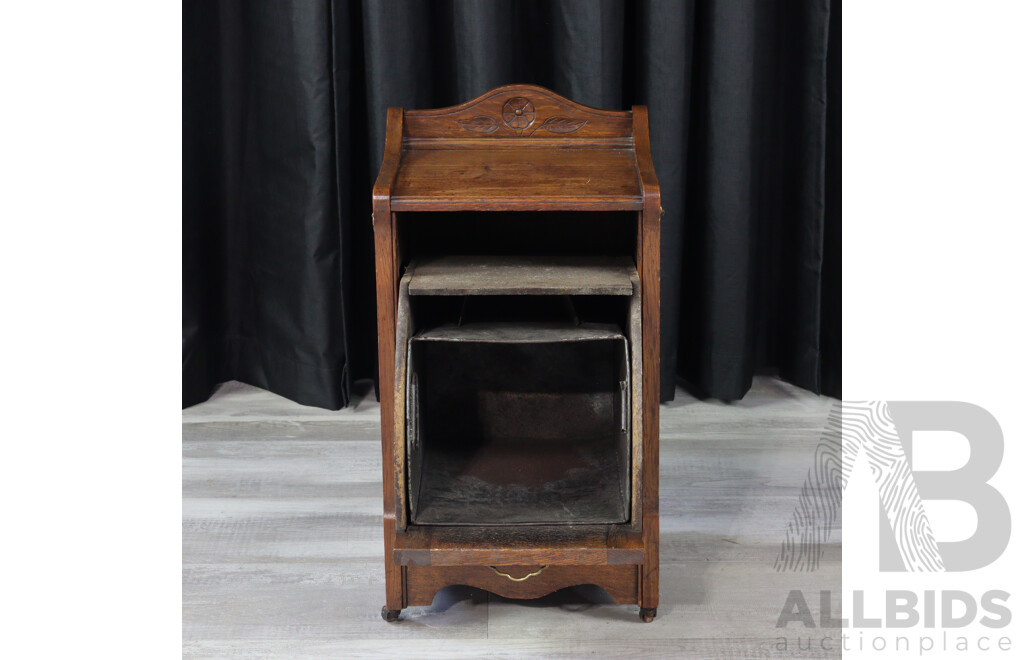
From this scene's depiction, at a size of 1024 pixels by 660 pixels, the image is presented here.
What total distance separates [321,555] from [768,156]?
56.9 inches

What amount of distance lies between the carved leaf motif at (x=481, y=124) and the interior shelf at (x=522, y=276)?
0.22 meters

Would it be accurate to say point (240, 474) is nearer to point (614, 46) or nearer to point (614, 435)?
point (614, 435)

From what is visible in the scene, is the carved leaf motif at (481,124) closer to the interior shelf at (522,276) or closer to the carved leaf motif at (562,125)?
the carved leaf motif at (562,125)

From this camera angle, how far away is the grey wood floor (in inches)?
68.0

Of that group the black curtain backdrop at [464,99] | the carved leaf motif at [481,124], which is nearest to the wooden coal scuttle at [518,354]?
the carved leaf motif at [481,124]

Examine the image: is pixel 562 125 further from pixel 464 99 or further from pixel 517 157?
pixel 464 99

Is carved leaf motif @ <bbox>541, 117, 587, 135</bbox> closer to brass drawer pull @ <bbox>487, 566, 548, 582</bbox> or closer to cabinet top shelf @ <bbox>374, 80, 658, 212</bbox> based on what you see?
cabinet top shelf @ <bbox>374, 80, 658, 212</bbox>

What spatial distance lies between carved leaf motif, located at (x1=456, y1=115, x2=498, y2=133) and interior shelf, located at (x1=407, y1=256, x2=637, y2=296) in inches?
8.6

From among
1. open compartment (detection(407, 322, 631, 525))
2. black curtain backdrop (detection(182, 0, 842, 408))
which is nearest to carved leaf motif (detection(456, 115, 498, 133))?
open compartment (detection(407, 322, 631, 525))

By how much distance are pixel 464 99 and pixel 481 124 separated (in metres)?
0.64

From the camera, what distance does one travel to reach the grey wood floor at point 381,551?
68.0 inches

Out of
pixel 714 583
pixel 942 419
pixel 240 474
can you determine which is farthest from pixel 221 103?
pixel 942 419

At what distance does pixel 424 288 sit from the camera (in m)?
1.65

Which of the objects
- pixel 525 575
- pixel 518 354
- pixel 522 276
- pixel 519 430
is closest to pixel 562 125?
pixel 522 276
